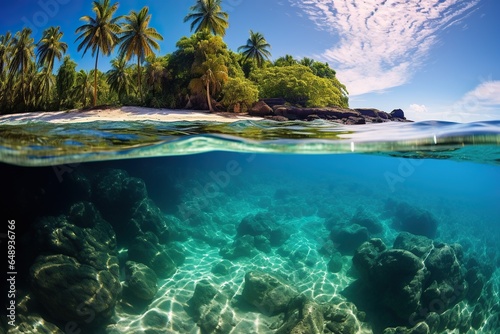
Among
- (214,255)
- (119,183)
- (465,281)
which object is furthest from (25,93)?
(465,281)

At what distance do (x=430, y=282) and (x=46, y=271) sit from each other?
503 inches

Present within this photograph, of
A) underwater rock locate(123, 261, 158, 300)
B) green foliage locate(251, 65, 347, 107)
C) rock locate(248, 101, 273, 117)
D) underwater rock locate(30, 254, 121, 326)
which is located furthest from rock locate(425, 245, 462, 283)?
green foliage locate(251, 65, 347, 107)

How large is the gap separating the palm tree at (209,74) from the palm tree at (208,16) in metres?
14.6

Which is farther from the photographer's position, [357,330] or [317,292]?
[317,292]

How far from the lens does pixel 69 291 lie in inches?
324

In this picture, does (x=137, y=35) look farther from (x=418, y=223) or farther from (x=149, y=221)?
(x=418, y=223)

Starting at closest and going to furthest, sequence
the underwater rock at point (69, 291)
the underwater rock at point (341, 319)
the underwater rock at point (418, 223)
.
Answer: the underwater rock at point (69, 291)
the underwater rock at point (341, 319)
the underwater rock at point (418, 223)

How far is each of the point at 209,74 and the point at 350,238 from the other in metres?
23.0

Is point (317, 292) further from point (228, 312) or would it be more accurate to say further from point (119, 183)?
point (119, 183)

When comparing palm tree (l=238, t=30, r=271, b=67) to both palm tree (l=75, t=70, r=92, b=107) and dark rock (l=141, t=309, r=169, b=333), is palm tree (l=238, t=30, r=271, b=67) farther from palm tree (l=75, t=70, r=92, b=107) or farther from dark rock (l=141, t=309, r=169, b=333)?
dark rock (l=141, t=309, r=169, b=333)

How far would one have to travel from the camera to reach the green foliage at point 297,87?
35.0 metres

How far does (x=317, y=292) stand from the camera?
1138 centimetres

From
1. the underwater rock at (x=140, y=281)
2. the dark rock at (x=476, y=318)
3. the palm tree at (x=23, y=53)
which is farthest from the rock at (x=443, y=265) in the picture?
the palm tree at (x=23, y=53)

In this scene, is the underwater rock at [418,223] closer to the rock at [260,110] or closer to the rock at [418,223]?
the rock at [418,223]
